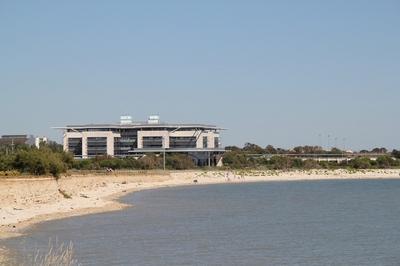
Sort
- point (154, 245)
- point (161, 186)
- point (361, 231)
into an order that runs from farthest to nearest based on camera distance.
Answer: point (161, 186), point (361, 231), point (154, 245)

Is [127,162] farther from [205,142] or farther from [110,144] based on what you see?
[205,142]

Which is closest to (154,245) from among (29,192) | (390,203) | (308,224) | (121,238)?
(121,238)

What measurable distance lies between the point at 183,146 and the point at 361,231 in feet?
422

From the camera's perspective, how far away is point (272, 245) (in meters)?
32.6

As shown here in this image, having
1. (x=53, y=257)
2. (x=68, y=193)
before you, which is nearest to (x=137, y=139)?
(x=68, y=193)

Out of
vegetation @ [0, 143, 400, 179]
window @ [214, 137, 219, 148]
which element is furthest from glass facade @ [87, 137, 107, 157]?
window @ [214, 137, 219, 148]

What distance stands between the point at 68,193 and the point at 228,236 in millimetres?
30064

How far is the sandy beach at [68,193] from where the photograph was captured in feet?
142

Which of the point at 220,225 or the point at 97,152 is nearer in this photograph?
the point at 220,225

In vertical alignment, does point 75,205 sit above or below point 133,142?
below

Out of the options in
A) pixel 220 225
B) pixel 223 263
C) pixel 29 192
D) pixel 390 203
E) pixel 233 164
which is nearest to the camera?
pixel 223 263

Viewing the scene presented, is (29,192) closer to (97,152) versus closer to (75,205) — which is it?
(75,205)

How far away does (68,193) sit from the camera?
63438 millimetres

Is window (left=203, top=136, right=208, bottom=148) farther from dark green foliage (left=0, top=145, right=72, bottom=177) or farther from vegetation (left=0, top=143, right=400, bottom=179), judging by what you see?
dark green foliage (left=0, top=145, right=72, bottom=177)
